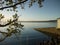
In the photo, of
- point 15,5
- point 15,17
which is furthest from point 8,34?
point 15,5

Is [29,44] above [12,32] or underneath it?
underneath

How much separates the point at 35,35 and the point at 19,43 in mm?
1237

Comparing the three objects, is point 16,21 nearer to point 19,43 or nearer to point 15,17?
point 15,17

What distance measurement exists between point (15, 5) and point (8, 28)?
649 millimetres

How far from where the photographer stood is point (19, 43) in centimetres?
1134

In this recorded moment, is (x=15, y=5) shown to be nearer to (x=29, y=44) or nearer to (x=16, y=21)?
(x=16, y=21)

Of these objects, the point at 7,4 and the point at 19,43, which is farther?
the point at 19,43

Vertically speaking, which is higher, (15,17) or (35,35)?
(15,17)

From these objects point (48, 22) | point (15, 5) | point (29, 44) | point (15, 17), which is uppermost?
point (15, 5)

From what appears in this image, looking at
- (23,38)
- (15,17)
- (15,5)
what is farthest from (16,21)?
(23,38)

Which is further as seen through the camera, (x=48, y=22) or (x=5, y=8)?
(x=48, y=22)

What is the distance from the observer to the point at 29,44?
11.5 meters

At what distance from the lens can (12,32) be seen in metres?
4.88

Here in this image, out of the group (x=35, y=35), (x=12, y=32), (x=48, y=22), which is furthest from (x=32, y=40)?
(x=12, y=32)
